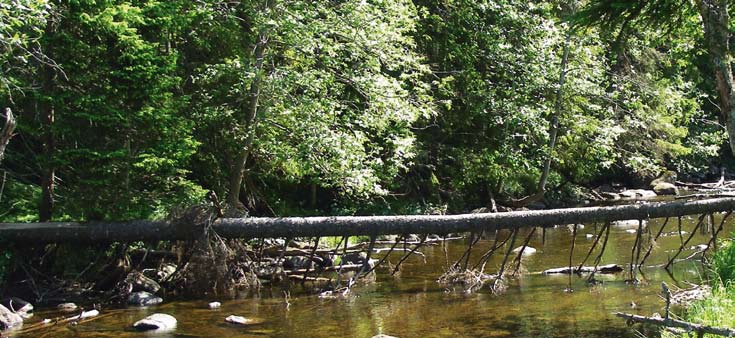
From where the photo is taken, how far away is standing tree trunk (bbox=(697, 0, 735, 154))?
32.2 ft

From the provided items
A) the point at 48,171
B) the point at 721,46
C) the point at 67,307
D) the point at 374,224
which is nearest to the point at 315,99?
the point at 374,224

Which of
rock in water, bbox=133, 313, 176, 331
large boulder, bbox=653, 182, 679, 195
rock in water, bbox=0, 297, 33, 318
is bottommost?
rock in water, bbox=133, 313, 176, 331

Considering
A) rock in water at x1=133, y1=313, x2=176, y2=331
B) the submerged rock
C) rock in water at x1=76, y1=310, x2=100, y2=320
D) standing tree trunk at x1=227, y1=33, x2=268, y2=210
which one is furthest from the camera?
standing tree trunk at x1=227, y1=33, x2=268, y2=210

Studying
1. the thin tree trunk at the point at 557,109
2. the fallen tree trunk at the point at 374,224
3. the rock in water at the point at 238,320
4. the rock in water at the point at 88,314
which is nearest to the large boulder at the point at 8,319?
the rock in water at the point at 88,314

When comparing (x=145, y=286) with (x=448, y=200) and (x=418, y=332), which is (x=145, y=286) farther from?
(x=448, y=200)

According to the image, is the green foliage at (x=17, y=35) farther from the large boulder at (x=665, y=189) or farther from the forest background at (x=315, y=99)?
the large boulder at (x=665, y=189)

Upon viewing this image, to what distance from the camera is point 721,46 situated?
9859 millimetres

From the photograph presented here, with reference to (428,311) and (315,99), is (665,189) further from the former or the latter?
(428,311)

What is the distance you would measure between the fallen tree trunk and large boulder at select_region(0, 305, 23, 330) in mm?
1460

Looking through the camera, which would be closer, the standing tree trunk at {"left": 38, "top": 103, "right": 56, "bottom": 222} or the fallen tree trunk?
the fallen tree trunk

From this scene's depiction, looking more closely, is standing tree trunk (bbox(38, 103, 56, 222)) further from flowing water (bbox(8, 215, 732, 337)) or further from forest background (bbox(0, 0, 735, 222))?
flowing water (bbox(8, 215, 732, 337))

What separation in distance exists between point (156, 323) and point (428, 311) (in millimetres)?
3919

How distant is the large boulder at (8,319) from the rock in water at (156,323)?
1.70m

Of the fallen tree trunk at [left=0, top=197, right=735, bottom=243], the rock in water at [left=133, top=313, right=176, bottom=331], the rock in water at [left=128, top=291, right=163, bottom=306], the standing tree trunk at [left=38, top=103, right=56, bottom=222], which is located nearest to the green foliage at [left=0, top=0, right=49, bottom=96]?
the standing tree trunk at [left=38, top=103, right=56, bottom=222]
